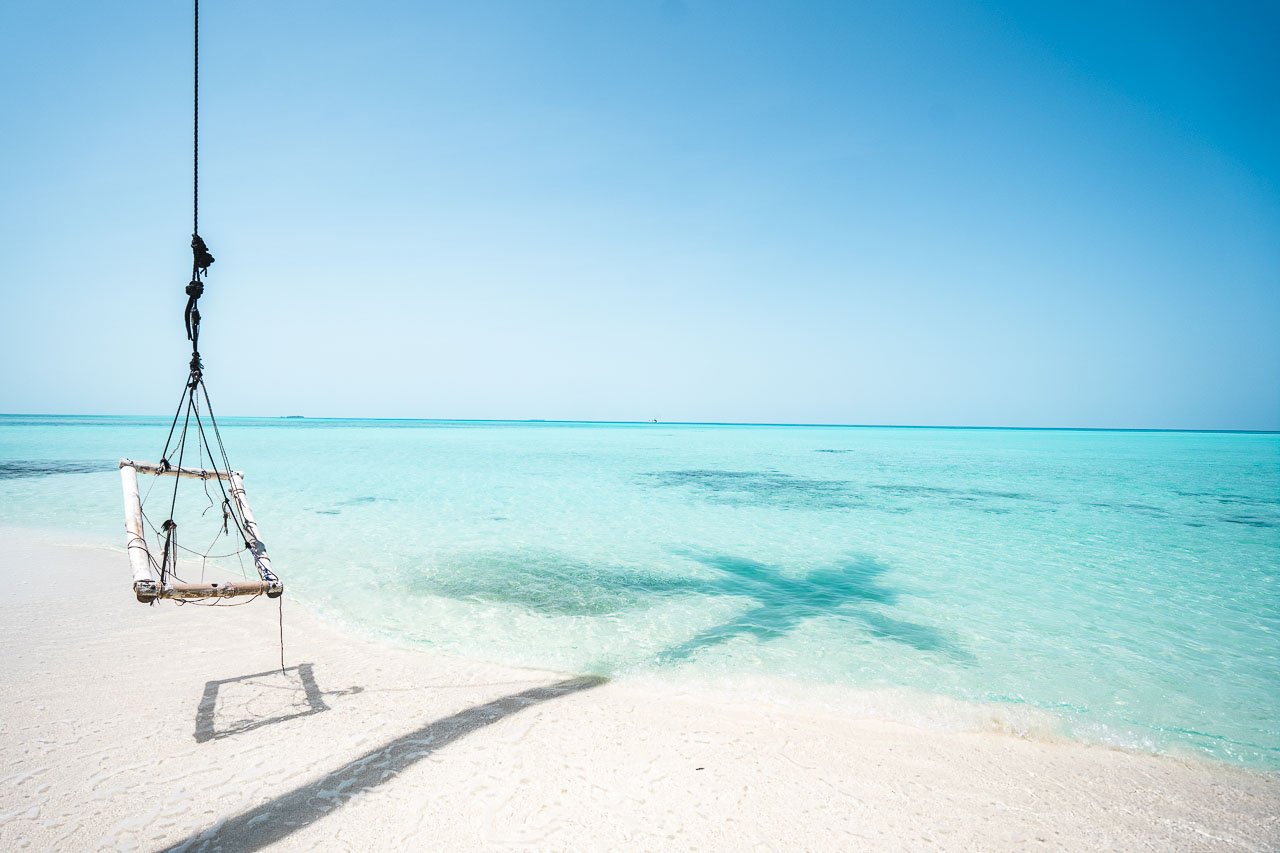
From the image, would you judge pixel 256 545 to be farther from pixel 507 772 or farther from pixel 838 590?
pixel 838 590

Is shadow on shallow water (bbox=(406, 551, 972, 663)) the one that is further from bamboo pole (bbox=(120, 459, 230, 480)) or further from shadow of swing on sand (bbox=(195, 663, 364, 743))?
bamboo pole (bbox=(120, 459, 230, 480))

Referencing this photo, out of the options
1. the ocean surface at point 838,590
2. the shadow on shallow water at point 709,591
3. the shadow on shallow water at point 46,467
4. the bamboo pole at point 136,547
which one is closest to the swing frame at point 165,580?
the bamboo pole at point 136,547

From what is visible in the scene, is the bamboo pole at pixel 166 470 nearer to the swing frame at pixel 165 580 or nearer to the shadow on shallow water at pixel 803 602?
the swing frame at pixel 165 580

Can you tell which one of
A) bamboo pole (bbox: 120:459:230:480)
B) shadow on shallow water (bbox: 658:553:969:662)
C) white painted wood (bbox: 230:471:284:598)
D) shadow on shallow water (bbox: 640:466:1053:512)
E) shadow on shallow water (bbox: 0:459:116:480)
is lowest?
shadow on shallow water (bbox: 658:553:969:662)

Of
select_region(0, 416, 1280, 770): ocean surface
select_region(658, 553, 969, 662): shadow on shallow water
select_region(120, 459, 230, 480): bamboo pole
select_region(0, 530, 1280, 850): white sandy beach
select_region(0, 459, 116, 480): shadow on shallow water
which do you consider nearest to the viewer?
select_region(0, 530, 1280, 850): white sandy beach

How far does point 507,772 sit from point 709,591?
5.54 metres

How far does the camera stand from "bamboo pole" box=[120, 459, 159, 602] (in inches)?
151

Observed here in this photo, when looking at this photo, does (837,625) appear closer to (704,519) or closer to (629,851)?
(629,851)

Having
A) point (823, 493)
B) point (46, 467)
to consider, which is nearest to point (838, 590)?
point (823, 493)

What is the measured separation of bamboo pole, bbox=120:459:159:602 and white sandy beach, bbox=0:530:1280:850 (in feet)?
4.24

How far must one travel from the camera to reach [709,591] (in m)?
9.21

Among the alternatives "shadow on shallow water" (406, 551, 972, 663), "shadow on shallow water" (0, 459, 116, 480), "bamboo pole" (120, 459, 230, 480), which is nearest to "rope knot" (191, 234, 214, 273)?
"bamboo pole" (120, 459, 230, 480)

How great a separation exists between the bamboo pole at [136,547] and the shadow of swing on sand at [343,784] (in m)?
1.57

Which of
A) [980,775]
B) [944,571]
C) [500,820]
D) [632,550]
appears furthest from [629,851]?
[944,571]
